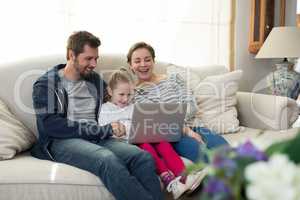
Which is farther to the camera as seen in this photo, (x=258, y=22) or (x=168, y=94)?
(x=258, y=22)

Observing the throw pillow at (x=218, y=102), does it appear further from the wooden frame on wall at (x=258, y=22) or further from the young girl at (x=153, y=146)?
the wooden frame on wall at (x=258, y=22)

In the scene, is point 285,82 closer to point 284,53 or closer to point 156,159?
point 284,53

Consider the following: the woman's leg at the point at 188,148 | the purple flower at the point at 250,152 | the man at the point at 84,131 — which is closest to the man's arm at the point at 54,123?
the man at the point at 84,131


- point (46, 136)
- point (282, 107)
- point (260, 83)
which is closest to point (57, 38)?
point (46, 136)

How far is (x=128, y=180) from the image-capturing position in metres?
1.74

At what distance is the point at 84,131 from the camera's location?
2.04 m

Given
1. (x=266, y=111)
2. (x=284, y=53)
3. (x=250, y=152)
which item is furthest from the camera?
(x=284, y=53)

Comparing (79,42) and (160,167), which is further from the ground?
(79,42)

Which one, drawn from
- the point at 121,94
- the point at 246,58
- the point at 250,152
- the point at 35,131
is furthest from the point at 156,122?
the point at 246,58

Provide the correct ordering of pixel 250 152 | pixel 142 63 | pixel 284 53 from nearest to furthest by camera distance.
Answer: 1. pixel 250 152
2. pixel 142 63
3. pixel 284 53

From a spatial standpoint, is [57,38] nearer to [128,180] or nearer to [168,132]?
[168,132]

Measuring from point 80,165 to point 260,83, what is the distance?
8.17 feet

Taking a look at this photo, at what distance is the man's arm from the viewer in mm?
2018

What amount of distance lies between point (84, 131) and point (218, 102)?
0.99m
